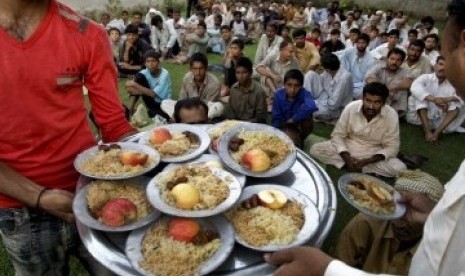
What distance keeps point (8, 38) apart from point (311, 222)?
5.14 ft

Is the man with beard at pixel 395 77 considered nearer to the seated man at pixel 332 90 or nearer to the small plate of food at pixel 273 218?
the seated man at pixel 332 90

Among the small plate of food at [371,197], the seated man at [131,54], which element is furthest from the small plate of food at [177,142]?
the seated man at [131,54]

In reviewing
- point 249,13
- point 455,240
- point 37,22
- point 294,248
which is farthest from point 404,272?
point 249,13

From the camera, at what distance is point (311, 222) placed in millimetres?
1942

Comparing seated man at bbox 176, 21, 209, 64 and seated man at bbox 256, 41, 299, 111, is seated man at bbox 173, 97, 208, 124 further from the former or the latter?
seated man at bbox 176, 21, 209, 64

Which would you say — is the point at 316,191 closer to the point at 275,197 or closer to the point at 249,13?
the point at 275,197

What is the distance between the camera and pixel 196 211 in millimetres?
1842

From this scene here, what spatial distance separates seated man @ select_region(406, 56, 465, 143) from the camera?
6449 millimetres

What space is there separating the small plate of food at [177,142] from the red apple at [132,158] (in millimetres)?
168

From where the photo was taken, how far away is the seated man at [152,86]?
21.7 feet

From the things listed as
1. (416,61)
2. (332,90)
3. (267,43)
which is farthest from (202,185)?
(267,43)

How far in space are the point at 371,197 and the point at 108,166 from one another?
164cm

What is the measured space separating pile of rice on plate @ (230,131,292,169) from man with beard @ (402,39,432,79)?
18.5ft

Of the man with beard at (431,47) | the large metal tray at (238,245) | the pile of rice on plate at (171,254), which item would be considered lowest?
the man with beard at (431,47)
